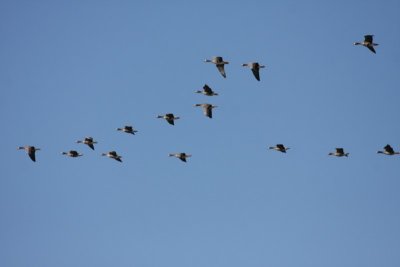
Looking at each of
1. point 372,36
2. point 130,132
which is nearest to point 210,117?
point 130,132

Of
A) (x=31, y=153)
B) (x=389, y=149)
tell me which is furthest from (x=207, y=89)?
(x=31, y=153)

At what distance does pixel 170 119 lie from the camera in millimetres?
77438

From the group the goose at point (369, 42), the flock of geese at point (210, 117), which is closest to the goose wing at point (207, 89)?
the flock of geese at point (210, 117)

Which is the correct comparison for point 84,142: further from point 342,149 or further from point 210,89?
point 342,149

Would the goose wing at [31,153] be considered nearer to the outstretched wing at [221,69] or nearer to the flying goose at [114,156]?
the flying goose at [114,156]

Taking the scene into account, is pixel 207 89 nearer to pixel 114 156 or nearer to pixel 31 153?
pixel 114 156

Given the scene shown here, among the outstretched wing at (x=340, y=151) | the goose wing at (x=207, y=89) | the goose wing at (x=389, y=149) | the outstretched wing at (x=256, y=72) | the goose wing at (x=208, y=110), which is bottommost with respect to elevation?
the goose wing at (x=389, y=149)

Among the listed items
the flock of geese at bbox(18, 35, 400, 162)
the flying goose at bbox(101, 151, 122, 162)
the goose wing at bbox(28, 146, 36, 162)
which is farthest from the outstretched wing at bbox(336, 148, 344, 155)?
the goose wing at bbox(28, 146, 36, 162)

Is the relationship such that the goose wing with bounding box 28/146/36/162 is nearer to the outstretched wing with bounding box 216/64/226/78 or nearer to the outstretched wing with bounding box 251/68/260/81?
the outstretched wing with bounding box 216/64/226/78

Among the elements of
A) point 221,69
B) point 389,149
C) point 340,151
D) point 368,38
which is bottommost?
point 389,149

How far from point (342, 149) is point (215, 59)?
11.6 meters

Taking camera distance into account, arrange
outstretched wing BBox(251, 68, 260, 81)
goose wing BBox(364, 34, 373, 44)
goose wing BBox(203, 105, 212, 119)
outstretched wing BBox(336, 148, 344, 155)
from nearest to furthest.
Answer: goose wing BBox(364, 34, 373, 44), outstretched wing BBox(336, 148, 344, 155), outstretched wing BBox(251, 68, 260, 81), goose wing BBox(203, 105, 212, 119)

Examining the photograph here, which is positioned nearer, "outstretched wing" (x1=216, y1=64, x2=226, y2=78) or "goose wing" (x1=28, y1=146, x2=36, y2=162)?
"outstretched wing" (x1=216, y1=64, x2=226, y2=78)

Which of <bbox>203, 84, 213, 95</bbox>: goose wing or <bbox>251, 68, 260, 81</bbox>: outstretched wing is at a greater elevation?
<bbox>251, 68, 260, 81</bbox>: outstretched wing
